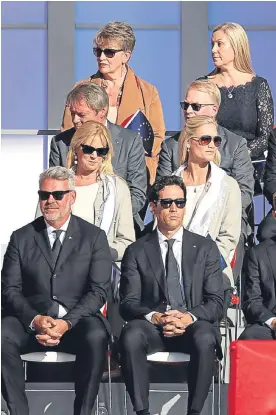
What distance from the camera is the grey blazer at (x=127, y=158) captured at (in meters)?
11.5

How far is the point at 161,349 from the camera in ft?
34.2

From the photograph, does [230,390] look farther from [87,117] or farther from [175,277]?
[87,117]

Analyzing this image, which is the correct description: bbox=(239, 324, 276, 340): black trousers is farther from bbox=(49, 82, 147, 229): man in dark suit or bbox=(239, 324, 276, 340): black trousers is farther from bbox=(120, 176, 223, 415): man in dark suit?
bbox=(49, 82, 147, 229): man in dark suit

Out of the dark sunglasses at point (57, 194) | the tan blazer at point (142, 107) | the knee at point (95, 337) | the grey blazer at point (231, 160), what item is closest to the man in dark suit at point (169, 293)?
the knee at point (95, 337)

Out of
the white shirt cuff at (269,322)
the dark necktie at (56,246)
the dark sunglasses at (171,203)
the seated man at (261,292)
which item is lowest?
the white shirt cuff at (269,322)

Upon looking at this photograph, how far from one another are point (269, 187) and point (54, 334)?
211 centimetres

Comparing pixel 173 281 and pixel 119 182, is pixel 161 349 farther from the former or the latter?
pixel 119 182

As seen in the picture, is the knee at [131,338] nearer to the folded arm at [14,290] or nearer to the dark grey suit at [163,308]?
the dark grey suit at [163,308]

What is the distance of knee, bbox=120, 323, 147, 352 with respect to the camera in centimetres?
1028

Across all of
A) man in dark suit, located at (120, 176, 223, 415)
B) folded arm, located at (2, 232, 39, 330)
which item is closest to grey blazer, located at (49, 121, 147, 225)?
man in dark suit, located at (120, 176, 223, 415)

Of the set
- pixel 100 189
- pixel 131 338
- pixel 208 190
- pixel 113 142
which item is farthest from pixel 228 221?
pixel 131 338

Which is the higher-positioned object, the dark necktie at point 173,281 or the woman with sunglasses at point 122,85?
the woman with sunglasses at point 122,85

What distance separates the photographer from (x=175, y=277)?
10656mm

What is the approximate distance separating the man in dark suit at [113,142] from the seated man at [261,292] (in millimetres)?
1069
